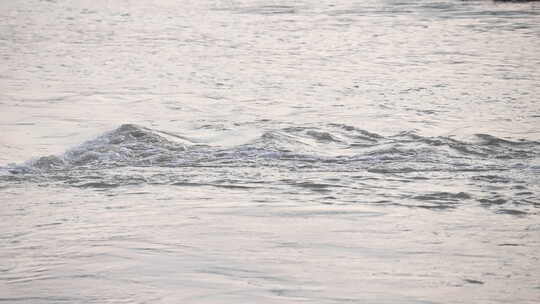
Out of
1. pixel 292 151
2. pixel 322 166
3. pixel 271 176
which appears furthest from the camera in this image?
pixel 292 151

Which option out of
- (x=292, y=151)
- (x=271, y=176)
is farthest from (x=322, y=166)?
(x=292, y=151)

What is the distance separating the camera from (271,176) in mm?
6770

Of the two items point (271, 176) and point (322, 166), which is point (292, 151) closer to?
point (322, 166)

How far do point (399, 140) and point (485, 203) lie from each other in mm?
2159

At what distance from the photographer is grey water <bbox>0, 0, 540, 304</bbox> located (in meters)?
4.54

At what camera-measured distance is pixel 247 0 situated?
95.1 feet

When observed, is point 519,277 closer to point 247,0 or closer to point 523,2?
point 523,2

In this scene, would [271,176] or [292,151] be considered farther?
[292,151]

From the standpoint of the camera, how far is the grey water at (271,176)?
454cm

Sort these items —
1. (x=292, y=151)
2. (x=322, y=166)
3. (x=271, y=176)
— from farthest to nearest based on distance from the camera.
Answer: (x=292, y=151) < (x=322, y=166) < (x=271, y=176)

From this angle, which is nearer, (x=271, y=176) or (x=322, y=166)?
(x=271, y=176)

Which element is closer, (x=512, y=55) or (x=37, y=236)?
(x=37, y=236)

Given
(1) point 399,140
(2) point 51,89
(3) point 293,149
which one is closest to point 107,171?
(3) point 293,149

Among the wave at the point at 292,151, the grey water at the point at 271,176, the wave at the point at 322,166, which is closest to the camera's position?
the grey water at the point at 271,176
